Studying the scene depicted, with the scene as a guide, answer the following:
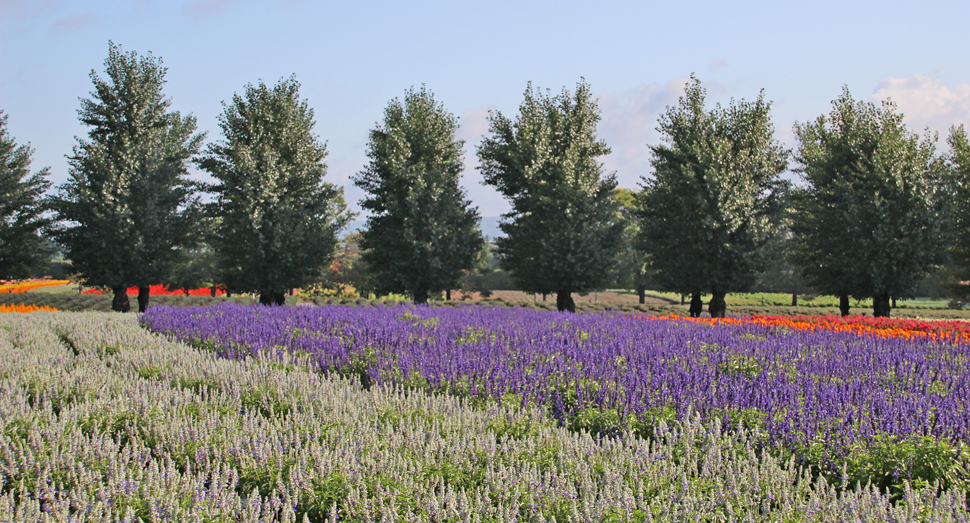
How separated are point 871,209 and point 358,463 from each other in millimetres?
23436

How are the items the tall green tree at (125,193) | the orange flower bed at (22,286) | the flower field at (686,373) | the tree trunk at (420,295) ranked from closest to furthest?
the flower field at (686,373)
the tall green tree at (125,193)
the tree trunk at (420,295)
the orange flower bed at (22,286)

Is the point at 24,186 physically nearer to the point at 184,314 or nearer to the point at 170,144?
the point at 170,144

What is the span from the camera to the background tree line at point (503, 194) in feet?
72.3

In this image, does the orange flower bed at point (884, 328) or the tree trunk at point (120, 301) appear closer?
the orange flower bed at point (884, 328)

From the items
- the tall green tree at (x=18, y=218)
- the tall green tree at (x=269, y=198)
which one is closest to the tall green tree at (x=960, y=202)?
the tall green tree at (x=269, y=198)

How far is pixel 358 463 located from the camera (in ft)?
12.9

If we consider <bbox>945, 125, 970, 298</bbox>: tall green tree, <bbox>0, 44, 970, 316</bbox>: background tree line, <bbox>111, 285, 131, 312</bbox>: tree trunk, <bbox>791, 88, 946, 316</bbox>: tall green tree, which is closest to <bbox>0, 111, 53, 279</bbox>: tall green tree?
<bbox>0, 44, 970, 316</bbox>: background tree line

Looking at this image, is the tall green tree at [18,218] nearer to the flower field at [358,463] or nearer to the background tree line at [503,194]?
the background tree line at [503,194]

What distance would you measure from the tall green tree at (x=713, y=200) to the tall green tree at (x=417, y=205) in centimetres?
761

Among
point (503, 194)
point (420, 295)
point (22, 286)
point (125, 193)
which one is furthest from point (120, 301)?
point (22, 286)

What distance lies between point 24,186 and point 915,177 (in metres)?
34.2

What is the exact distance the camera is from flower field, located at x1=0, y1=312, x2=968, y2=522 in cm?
325

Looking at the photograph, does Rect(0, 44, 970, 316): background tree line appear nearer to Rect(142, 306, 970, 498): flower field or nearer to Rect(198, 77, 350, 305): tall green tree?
Rect(198, 77, 350, 305): tall green tree

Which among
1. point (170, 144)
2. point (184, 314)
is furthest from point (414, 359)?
point (170, 144)
